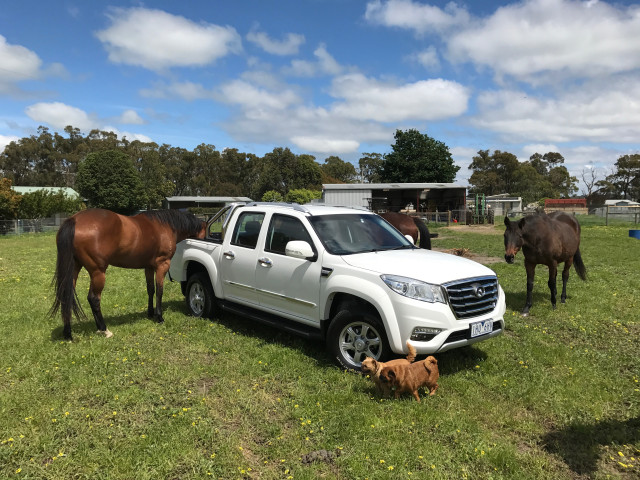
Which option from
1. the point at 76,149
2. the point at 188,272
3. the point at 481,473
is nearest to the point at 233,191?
the point at 76,149

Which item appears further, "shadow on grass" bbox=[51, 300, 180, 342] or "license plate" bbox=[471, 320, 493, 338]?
"shadow on grass" bbox=[51, 300, 180, 342]

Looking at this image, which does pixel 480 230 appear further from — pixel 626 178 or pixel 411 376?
pixel 626 178

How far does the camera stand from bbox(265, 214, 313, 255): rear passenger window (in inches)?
209

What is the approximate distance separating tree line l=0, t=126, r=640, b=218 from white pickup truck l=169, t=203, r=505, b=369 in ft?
156

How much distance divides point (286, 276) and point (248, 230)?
3.86 ft

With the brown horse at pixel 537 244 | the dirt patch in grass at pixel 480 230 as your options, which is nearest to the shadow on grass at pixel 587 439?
the brown horse at pixel 537 244

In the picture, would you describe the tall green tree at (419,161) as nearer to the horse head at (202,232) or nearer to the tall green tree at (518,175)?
the tall green tree at (518,175)

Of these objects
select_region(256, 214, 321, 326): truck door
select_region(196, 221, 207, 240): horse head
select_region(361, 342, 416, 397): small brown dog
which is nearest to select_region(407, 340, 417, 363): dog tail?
select_region(361, 342, 416, 397): small brown dog

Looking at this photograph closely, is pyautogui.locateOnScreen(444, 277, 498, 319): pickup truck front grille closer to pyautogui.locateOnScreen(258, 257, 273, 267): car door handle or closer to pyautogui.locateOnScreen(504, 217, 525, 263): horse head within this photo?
pyautogui.locateOnScreen(258, 257, 273, 267): car door handle

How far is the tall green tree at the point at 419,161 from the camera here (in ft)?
170

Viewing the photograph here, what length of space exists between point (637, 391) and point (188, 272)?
619cm

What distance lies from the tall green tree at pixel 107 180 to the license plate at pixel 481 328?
58.6m

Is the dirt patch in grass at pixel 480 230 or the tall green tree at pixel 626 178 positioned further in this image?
the tall green tree at pixel 626 178

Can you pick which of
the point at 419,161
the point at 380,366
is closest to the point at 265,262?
the point at 380,366
